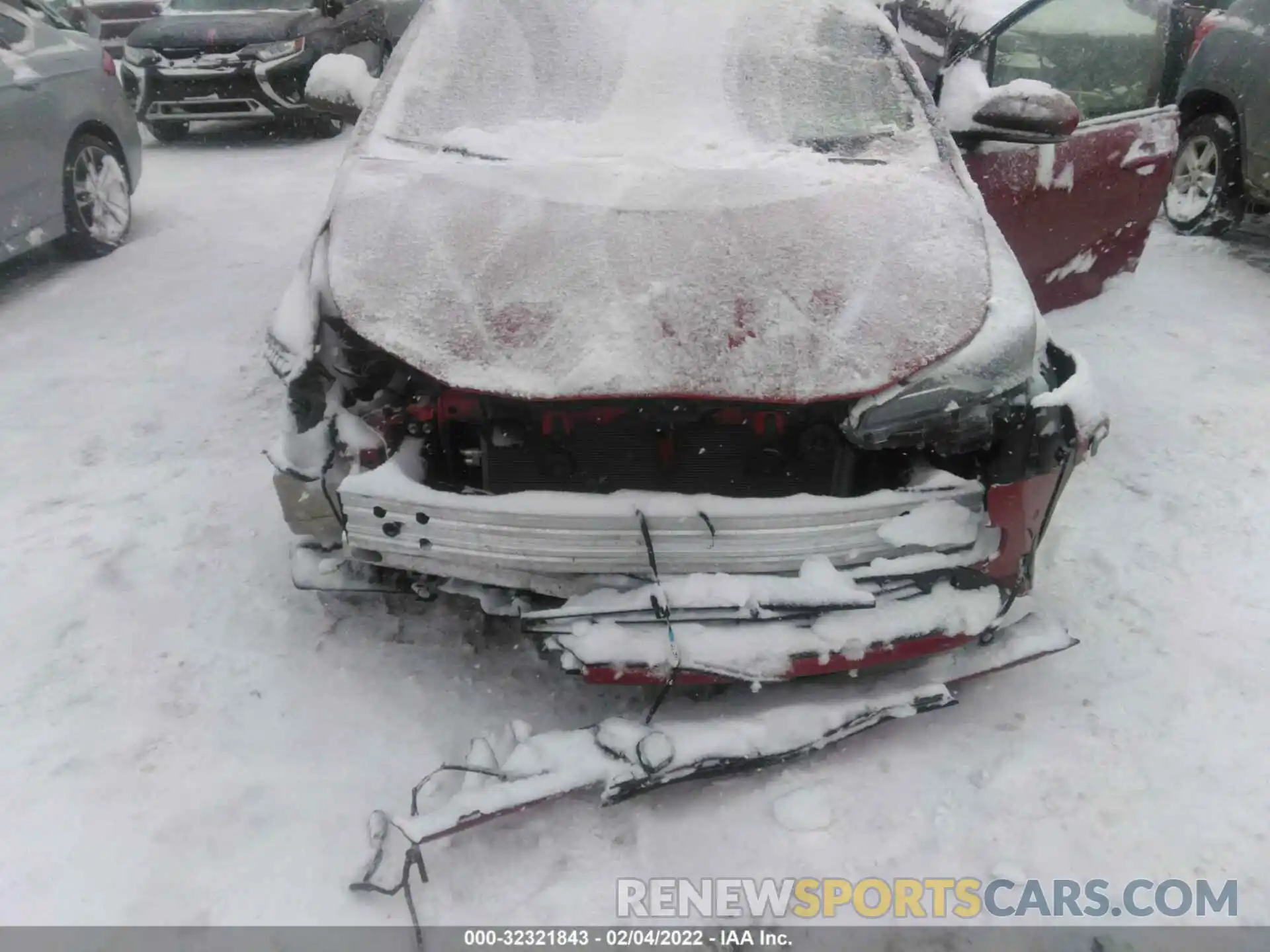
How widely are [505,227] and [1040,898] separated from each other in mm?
2073

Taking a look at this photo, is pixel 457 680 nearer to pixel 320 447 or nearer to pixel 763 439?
pixel 320 447

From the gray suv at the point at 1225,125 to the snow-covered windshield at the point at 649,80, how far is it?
11.1 feet

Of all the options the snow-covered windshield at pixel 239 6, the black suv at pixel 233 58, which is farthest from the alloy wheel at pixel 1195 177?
the snow-covered windshield at pixel 239 6

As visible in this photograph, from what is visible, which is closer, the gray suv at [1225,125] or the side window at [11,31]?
the side window at [11,31]

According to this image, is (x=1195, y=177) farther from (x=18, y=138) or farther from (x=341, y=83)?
(x=18, y=138)

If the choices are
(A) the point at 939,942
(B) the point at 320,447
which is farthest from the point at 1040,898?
(B) the point at 320,447

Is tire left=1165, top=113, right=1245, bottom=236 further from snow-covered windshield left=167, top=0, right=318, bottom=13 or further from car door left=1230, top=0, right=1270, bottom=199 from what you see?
snow-covered windshield left=167, top=0, right=318, bottom=13

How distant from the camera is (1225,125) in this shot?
5.73m

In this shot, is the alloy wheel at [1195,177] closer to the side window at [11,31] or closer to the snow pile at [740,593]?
the snow pile at [740,593]

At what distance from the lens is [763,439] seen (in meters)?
2.38

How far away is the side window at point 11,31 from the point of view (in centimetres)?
528

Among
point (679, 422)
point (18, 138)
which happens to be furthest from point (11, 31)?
point (679, 422)

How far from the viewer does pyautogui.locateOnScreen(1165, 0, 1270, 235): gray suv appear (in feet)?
17.8

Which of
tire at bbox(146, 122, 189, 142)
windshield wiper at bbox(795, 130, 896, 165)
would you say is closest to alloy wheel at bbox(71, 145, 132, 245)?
tire at bbox(146, 122, 189, 142)
